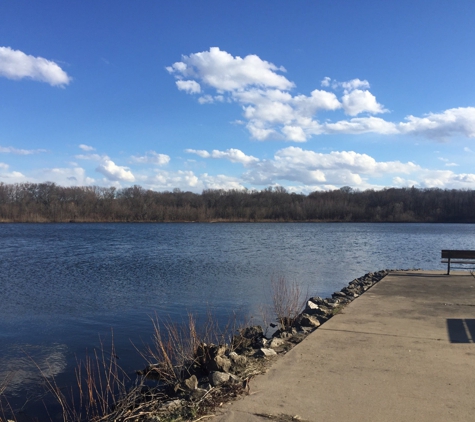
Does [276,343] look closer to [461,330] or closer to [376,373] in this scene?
[376,373]

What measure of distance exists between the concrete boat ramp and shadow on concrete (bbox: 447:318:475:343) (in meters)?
0.01

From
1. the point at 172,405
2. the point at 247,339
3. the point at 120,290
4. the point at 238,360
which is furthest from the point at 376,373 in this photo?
the point at 120,290

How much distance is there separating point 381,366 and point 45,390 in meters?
5.19

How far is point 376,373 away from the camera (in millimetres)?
5238

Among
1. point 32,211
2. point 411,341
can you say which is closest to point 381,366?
point 411,341

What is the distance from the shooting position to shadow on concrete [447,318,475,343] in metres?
6.61

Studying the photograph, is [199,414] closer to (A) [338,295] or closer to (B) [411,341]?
(B) [411,341]

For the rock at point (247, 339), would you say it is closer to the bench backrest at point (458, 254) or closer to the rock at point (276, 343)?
the rock at point (276, 343)

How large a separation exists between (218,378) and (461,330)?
4.29 meters

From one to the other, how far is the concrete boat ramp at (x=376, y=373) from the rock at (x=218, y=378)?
0.34 metres

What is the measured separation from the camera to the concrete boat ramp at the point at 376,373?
13.9 feet

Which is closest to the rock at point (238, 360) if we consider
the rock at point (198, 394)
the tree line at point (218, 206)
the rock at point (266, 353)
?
the rock at point (266, 353)

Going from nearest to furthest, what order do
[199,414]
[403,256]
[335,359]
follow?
[199,414], [335,359], [403,256]

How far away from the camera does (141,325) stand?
11133 mm
